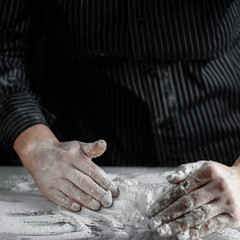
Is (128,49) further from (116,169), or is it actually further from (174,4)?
(116,169)

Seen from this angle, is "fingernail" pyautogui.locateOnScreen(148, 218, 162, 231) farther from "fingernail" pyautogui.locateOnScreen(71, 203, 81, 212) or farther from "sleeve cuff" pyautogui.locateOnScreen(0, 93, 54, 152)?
"sleeve cuff" pyautogui.locateOnScreen(0, 93, 54, 152)

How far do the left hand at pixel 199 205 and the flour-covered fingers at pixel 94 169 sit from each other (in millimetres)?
128

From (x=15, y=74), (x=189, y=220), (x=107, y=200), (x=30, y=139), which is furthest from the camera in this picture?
(x=15, y=74)

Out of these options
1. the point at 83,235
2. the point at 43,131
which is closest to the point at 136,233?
the point at 83,235

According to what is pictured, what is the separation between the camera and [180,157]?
4.54 feet

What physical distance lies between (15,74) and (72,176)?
0.34 m

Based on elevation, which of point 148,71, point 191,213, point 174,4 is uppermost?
point 174,4

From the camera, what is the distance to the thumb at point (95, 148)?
1.09 m

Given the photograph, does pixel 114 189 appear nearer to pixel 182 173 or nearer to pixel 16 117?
pixel 182 173

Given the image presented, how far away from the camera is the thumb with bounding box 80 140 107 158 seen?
109 cm

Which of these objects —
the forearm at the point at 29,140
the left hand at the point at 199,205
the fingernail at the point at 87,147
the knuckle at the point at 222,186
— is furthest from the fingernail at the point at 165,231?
the forearm at the point at 29,140

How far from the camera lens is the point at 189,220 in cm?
98

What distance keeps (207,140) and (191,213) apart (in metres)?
0.43

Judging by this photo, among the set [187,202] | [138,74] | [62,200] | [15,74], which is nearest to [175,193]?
[187,202]
